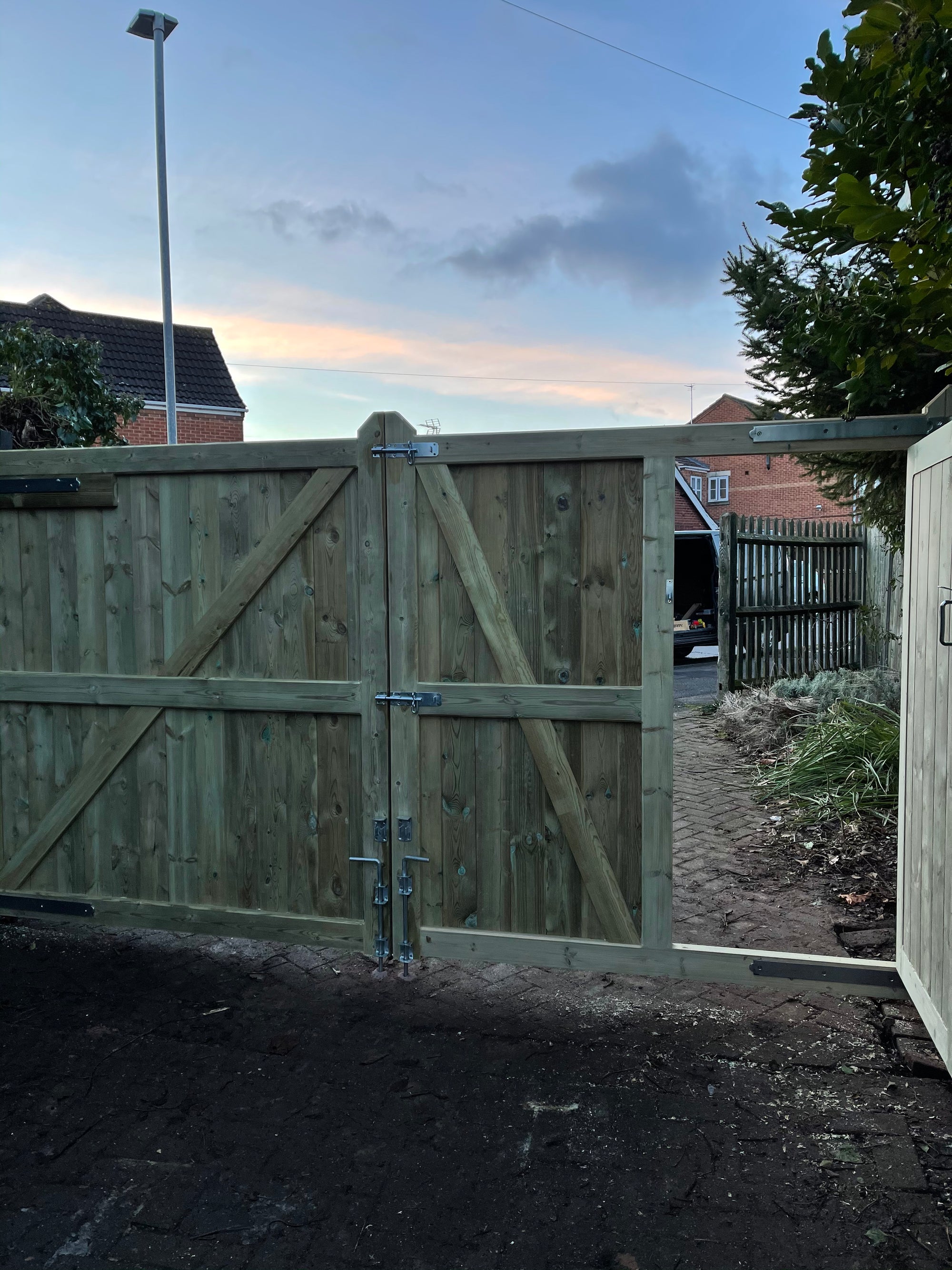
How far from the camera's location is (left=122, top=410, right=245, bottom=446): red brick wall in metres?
20.3

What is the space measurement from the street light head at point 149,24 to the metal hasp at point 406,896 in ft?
50.5

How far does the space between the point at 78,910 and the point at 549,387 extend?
50.6m

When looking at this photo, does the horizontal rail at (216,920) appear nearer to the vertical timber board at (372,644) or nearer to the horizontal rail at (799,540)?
the vertical timber board at (372,644)

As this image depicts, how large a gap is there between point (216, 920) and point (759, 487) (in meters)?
36.4

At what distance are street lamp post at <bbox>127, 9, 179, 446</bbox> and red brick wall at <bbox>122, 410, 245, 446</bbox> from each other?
473cm

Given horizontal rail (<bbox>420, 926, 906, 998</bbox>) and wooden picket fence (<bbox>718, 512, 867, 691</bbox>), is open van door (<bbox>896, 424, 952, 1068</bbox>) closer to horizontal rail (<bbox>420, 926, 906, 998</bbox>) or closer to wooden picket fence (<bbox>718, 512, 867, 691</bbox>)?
horizontal rail (<bbox>420, 926, 906, 998</bbox>)

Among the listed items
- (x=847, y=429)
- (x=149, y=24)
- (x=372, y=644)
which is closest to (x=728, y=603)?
(x=847, y=429)

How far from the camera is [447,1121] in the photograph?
2.97 metres

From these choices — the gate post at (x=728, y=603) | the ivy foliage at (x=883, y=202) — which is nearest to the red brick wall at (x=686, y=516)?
the gate post at (x=728, y=603)

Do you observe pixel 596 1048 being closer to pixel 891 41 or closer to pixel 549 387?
pixel 891 41

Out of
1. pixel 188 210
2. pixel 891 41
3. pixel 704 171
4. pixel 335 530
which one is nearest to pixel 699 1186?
pixel 335 530

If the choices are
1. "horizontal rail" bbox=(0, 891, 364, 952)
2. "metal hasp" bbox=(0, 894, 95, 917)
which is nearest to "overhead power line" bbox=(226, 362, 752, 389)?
"metal hasp" bbox=(0, 894, 95, 917)

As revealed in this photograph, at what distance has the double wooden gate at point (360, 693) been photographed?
3.73 meters

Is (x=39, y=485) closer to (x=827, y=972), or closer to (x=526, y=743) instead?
(x=526, y=743)
